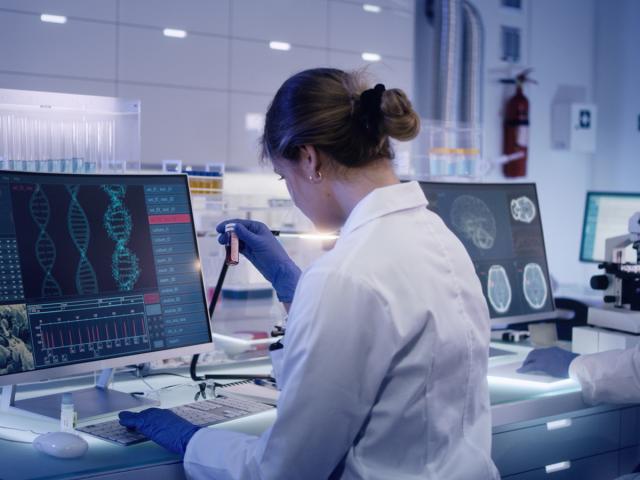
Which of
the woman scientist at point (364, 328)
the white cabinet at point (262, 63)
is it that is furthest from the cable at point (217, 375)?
the white cabinet at point (262, 63)

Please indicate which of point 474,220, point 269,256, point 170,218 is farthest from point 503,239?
point 170,218

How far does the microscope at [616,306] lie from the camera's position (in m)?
2.42

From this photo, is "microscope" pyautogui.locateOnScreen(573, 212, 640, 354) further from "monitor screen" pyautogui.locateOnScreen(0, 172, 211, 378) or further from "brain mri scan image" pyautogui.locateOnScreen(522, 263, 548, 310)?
"monitor screen" pyautogui.locateOnScreen(0, 172, 211, 378)

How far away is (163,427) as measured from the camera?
1567 millimetres

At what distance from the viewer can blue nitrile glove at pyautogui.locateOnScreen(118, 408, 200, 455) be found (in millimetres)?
1524

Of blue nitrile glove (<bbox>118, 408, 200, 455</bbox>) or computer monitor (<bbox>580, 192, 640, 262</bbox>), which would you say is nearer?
blue nitrile glove (<bbox>118, 408, 200, 455</bbox>)

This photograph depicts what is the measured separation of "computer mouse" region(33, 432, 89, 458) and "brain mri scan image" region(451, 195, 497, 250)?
131 cm

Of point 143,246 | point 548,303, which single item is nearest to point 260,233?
point 143,246

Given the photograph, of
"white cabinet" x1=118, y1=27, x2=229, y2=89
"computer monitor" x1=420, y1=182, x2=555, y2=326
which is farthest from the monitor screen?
"white cabinet" x1=118, y1=27, x2=229, y2=89

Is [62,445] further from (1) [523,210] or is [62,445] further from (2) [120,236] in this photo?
(1) [523,210]

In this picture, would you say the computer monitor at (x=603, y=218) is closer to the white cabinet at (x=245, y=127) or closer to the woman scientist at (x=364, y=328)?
the white cabinet at (x=245, y=127)

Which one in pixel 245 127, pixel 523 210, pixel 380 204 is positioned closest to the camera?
pixel 380 204

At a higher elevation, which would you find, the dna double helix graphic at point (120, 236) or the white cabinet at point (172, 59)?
the white cabinet at point (172, 59)

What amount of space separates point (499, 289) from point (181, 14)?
104 inches
